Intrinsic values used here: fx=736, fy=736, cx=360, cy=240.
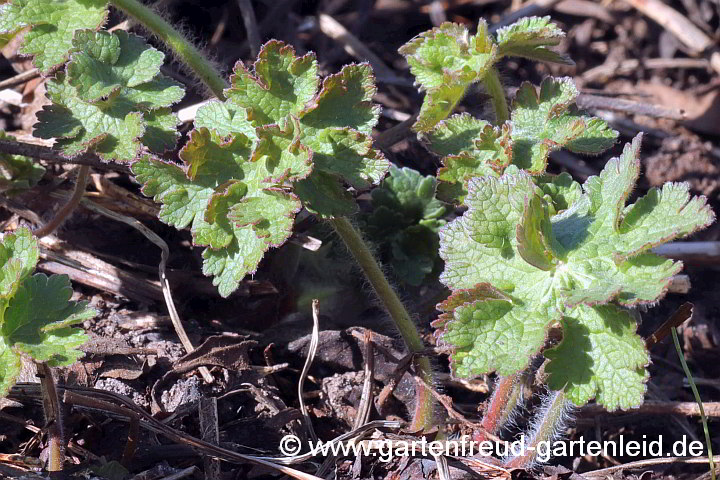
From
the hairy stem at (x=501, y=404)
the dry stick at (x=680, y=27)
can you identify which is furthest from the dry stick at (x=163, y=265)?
the dry stick at (x=680, y=27)

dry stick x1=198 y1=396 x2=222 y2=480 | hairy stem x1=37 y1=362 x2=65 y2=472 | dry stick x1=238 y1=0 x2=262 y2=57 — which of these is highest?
dry stick x1=238 y1=0 x2=262 y2=57

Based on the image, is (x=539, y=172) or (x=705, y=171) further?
(x=705, y=171)

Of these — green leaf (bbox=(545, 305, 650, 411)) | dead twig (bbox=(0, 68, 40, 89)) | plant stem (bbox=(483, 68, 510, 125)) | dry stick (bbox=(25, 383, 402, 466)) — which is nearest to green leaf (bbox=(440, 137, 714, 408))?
green leaf (bbox=(545, 305, 650, 411))

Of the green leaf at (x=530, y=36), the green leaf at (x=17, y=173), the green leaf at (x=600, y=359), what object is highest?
the green leaf at (x=530, y=36)

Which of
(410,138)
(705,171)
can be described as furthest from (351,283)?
(705,171)

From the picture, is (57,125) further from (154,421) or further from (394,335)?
(394,335)

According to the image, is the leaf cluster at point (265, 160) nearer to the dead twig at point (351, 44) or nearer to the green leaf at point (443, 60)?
the green leaf at point (443, 60)

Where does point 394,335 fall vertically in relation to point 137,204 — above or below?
below

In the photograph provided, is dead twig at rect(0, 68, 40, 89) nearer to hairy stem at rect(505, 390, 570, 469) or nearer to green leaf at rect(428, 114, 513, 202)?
green leaf at rect(428, 114, 513, 202)
